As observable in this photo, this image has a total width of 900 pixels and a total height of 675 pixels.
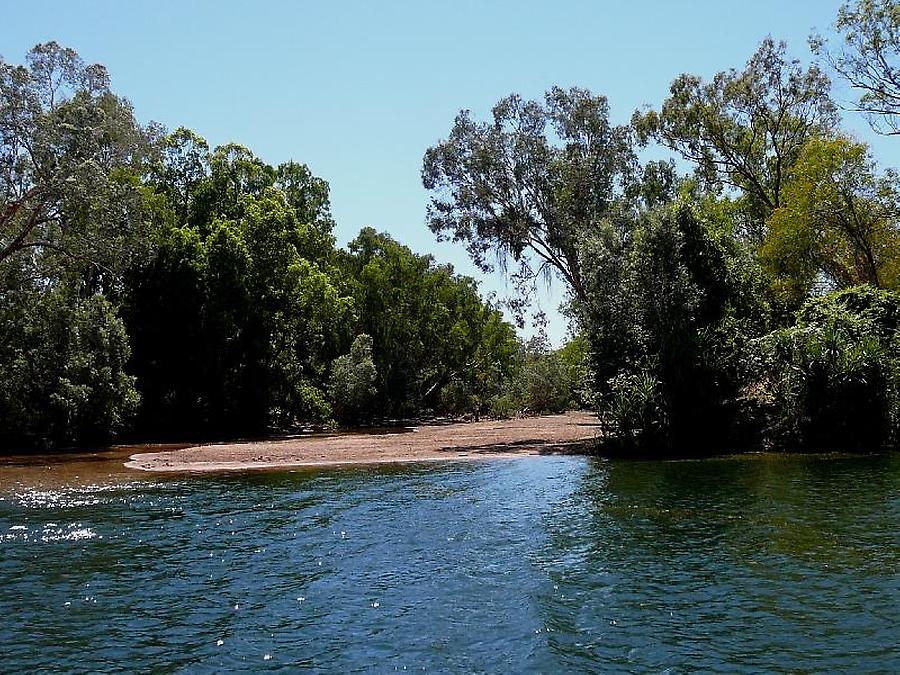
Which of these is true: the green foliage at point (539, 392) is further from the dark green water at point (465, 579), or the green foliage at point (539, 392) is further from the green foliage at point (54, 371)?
the dark green water at point (465, 579)

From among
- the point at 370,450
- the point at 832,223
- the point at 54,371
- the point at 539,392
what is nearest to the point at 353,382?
the point at 539,392

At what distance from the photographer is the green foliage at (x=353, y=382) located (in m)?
52.0

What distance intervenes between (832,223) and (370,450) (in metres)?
22.8

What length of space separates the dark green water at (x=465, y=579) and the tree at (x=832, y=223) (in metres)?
17.4

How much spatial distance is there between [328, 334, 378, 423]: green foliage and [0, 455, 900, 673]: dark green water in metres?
30.4

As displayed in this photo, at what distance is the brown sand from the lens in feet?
98.9

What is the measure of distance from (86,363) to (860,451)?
31979mm

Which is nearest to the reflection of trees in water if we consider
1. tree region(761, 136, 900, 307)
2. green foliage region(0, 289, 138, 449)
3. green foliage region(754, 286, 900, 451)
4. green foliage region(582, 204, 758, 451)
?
green foliage region(754, 286, 900, 451)

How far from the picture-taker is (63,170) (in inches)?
1325

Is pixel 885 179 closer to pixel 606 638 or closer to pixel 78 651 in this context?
pixel 606 638

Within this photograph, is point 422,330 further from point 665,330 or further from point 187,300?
point 665,330

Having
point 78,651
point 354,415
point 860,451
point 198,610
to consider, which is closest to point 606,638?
point 198,610

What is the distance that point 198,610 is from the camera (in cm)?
1121

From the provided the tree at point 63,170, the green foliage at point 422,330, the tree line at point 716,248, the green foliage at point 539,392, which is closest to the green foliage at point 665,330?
the tree line at point 716,248
